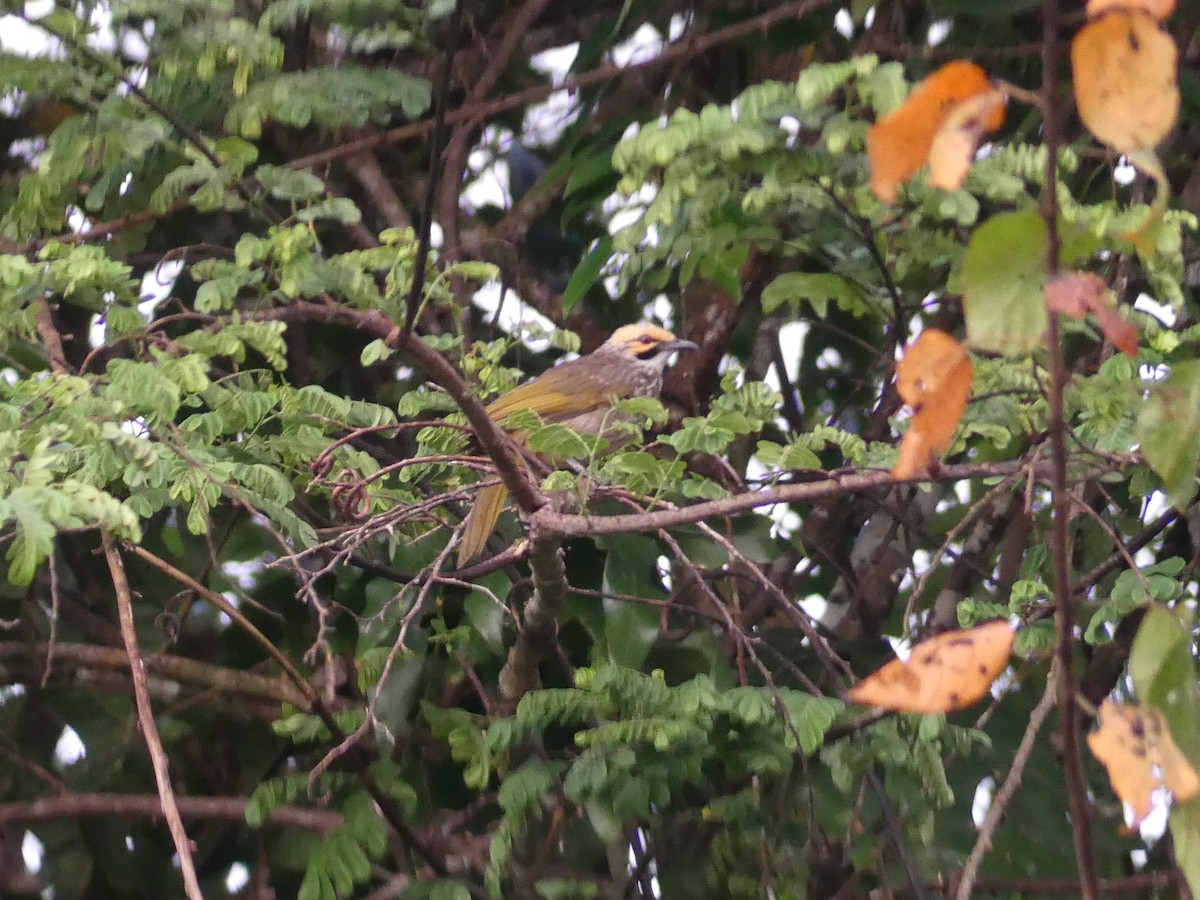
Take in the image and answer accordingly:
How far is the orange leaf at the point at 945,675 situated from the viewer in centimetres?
117

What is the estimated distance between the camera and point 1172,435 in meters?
1.19

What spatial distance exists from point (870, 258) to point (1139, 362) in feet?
2.49

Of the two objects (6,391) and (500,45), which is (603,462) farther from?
(500,45)

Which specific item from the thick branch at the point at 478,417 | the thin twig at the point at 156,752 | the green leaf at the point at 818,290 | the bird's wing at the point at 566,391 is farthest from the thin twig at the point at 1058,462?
the bird's wing at the point at 566,391

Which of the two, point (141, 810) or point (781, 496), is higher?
point (781, 496)

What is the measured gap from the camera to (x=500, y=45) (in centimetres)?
414

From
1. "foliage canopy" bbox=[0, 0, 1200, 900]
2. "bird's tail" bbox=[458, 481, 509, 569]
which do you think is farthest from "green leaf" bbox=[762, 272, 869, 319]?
"bird's tail" bbox=[458, 481, 509, 569]

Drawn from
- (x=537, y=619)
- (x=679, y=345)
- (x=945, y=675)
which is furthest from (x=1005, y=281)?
(x=679, y=345)

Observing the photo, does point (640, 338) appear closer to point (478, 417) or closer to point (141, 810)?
point (141, 810)

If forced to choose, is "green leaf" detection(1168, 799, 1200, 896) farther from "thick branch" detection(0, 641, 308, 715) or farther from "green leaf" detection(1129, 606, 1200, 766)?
"thick branch" detection(0, 641, 308, 715)

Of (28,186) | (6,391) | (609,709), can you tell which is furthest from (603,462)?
(28,186)

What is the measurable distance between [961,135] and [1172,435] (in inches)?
13.0

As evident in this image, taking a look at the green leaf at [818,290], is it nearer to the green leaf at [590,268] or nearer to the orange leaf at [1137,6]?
the green leaf at [590,268]

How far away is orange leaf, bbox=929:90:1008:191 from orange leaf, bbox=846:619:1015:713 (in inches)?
15.9
